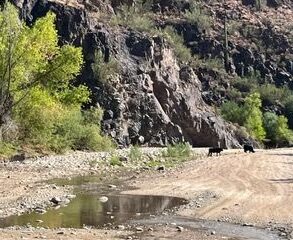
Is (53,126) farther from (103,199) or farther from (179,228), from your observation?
(179,228)

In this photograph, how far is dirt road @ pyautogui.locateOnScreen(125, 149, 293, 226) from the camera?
1722 cm

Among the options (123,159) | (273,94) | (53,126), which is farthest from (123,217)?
(273,94)

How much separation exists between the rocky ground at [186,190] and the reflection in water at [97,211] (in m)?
0.71

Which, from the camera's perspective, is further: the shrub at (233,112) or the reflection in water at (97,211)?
the shrub at (233,112)

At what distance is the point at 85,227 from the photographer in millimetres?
15391

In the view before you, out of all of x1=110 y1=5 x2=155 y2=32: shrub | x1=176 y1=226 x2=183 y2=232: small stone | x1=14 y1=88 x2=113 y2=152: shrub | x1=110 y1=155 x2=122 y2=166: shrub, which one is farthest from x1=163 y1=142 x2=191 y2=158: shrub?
x1=110 y1=5 x2=155 y2=32: shrub

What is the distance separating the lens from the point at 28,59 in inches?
1315

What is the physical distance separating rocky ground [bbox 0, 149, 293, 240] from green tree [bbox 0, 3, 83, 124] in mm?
4405

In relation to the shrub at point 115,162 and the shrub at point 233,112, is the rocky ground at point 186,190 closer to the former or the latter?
the shrub at point 115,162

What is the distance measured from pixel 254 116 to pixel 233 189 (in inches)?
2315

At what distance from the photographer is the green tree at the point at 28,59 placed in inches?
1292

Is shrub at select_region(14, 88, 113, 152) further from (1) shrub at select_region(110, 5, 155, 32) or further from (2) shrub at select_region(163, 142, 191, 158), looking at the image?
(1) shrub at select_region(110, 5, 155, 32)

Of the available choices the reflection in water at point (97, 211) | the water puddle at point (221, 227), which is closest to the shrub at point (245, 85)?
the reflection in water at point (97, 211)

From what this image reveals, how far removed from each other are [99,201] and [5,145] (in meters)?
18.8
